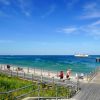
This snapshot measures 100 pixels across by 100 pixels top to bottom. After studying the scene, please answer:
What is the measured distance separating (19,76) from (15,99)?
19.6m

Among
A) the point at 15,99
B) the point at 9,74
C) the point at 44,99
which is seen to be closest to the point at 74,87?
the point at 44,99

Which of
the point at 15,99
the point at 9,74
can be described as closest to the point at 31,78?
the point at 9,74

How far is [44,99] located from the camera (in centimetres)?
1684

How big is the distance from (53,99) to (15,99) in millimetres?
3985

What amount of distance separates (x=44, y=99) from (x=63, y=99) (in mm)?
2150

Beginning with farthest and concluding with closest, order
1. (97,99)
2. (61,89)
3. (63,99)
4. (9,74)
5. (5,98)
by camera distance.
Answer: (9,74)
(61,89)
(97,99)
(63,99)
(5,98)

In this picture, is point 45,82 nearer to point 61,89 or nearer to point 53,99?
point 61,89

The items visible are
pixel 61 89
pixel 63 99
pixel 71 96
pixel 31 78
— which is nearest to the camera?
pixel 63 99

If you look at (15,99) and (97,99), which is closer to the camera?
(15,99)

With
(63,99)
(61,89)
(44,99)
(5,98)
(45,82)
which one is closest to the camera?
(5,98)

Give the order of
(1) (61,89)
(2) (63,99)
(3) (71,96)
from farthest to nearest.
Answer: (1) (61,89) → (3) (71,96) → (2) (63,99)

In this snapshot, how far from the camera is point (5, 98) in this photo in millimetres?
14477

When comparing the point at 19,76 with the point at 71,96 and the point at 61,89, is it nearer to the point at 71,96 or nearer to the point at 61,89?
the point at 61,89

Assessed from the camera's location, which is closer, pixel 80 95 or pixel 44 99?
pixel 44 99
